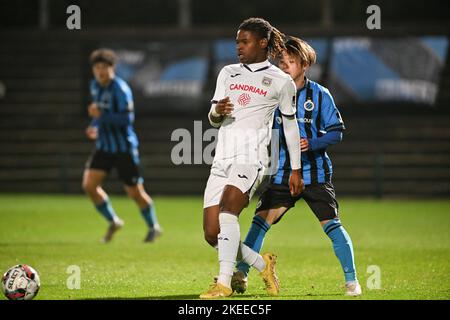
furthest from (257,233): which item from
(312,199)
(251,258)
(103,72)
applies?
(103,72)

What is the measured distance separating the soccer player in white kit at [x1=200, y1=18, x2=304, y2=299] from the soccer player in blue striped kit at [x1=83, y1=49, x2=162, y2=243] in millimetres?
5181

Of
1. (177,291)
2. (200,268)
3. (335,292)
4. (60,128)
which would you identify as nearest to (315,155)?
(335,292)

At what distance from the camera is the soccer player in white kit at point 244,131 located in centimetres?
708

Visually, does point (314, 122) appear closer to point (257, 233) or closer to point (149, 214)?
point (257, 233)

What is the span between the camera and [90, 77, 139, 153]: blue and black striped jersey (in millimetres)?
12320

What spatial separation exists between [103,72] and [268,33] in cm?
534

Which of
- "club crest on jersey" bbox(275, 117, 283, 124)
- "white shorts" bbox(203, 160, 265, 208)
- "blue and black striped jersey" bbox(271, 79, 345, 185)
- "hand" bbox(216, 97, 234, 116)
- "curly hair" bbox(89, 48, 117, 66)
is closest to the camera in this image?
"hand" bbox(216, 97, 234, 116)

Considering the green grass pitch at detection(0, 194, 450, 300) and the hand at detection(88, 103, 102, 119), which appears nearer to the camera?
the green grass pitch at detection(0, 194, 450, 300)

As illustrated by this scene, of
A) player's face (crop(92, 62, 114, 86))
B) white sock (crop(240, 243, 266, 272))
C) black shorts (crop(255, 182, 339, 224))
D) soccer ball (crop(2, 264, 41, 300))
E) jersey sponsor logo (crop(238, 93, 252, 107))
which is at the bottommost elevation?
soccer ball (crop(2, 264, 41, 300))

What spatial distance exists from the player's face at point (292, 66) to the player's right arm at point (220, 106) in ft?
2.32

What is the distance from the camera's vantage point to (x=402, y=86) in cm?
2072

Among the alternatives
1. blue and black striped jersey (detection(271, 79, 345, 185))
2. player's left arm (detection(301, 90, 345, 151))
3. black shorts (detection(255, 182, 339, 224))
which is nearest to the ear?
blue and black striped jersey (detection(271, 79, 345, 185))

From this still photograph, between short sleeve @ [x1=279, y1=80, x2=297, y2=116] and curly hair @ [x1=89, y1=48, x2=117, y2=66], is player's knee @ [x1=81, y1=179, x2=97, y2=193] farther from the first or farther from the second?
short sleeve @ [x1=279, y1=80, x2=297, y2=116]

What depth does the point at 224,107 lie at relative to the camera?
23.0 feet
